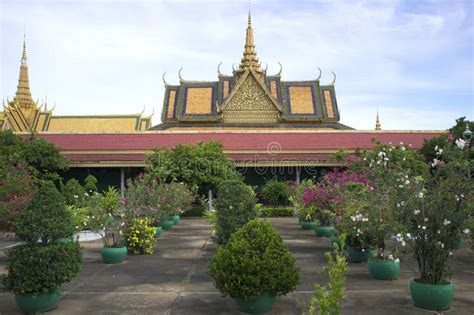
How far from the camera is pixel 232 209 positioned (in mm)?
11672

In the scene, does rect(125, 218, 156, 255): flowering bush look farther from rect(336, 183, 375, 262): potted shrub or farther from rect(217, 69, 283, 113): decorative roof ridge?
rect(217, 69, 283, 113): decorative roof ridge

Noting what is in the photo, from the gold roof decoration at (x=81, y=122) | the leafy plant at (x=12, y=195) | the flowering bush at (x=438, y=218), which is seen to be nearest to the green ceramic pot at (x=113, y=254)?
the leafy plant at (x=12, y=195)

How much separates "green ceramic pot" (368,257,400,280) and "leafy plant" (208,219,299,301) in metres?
2.95

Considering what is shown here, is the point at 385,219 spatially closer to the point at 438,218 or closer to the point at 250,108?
the point at 438,218

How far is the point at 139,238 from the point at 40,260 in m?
6.03

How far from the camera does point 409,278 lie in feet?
31.8

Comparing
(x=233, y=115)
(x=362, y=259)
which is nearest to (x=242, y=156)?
(x=233, y=115)

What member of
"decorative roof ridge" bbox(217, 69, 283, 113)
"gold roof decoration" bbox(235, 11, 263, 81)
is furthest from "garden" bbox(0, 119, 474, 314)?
"gold roof decoration" bbox(235, 11, 263, 81)

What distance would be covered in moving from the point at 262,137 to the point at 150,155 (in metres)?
8.84

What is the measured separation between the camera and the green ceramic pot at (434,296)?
24.0 ft

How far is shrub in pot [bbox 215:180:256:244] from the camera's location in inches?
455

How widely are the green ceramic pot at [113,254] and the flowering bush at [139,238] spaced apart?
1197 mm

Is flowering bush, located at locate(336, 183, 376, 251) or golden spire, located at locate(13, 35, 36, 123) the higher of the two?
golden spire, located at locate(13, 35, 36, 123)

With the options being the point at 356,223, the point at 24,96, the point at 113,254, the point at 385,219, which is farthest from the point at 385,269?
the point at 24,96
